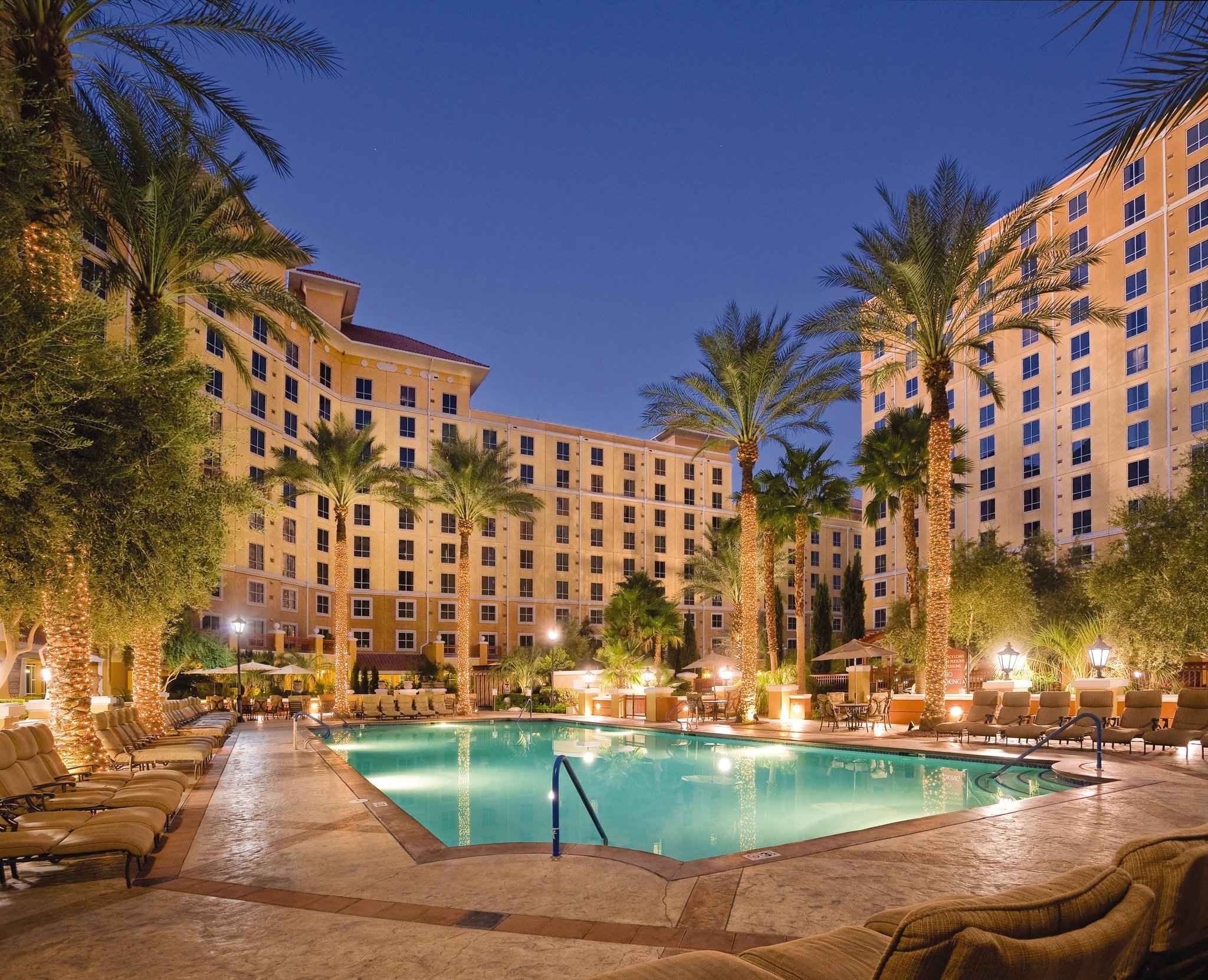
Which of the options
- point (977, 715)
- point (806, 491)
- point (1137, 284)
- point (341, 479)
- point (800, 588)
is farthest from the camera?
point (1137, 284)

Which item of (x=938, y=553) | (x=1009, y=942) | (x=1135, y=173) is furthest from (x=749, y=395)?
(x=1135, y=173)

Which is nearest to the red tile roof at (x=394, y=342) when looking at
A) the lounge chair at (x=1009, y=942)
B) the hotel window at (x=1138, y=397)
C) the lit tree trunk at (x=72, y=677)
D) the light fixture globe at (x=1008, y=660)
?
the hotel window at (x=1138, y=397)

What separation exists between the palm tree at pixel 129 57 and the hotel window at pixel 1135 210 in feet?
165

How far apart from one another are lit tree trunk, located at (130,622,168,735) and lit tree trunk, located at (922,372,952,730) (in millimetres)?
16503

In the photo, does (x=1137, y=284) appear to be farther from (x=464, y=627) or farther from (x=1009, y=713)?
(x=464, y=627)

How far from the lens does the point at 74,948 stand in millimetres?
5242

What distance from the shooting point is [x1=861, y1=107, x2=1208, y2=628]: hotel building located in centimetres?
4512

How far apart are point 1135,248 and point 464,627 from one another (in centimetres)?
4287

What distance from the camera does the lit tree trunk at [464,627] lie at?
3259 cm

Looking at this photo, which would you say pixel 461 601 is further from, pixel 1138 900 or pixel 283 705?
pixel 1138 900

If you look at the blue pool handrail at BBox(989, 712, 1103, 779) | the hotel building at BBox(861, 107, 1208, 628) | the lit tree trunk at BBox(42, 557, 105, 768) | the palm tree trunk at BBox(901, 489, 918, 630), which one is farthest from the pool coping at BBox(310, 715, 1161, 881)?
the hotel building at BBox(861, 107, 1208, 628)

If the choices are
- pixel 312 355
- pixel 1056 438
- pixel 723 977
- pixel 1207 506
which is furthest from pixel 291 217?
pixel 723 977

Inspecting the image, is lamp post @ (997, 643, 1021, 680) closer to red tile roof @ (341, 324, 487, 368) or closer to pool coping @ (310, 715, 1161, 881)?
pool coping @ (310, 715, 1161, 881)

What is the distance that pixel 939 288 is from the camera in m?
19.4
